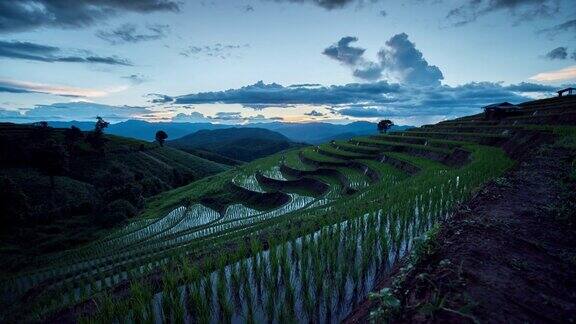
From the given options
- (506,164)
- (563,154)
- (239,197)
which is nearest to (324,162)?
(239,197)

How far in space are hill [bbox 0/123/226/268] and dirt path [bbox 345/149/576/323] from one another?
22.7m

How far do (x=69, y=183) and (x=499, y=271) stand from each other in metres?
48.4

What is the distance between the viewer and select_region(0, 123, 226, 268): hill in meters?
24.3

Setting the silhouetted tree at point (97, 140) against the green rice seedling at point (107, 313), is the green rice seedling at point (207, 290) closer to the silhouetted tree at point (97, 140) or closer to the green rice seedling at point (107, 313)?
the green rice seedling at point (107, 313)

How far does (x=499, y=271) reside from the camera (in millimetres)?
5000

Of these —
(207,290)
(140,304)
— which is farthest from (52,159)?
(140,304)

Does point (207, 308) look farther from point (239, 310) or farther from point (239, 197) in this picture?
point (239, 197)

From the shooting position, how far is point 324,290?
22.2 feet

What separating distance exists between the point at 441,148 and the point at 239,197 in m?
16.8

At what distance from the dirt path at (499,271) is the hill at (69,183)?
2270 centimetres

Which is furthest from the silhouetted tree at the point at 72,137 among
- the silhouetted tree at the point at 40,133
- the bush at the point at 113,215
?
the bush at the point at 113,215

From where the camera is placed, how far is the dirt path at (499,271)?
12.9 feet

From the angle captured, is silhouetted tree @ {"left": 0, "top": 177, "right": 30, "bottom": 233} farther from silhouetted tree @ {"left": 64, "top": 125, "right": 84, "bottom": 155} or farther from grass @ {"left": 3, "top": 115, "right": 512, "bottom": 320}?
silhouetted tree @ {"left": 64, "top": 125, "right": 84, "bottom": 155}

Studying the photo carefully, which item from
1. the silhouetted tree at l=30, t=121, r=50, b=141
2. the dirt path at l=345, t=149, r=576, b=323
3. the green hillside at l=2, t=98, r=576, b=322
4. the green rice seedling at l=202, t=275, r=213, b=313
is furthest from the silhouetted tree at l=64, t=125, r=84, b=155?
the dirt path at l=345, t=149, r=576, b=323
